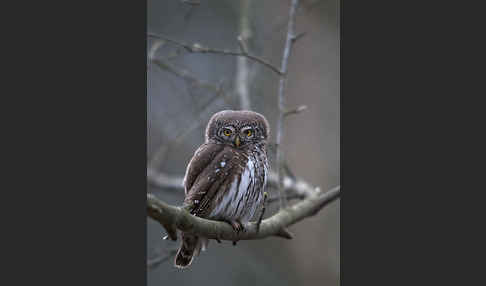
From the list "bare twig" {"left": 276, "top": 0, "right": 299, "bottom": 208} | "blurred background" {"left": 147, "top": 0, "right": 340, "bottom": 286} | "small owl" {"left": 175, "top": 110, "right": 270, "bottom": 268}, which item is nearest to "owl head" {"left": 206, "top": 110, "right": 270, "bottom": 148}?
"small owl" {"left": 175, "top": 110, "right": 270, "bottom": 268}

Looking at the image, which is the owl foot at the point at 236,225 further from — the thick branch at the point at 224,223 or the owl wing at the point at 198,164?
the owl wing at the point at 198,164

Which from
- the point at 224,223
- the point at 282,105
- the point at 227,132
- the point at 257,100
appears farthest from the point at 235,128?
the point at 257,100

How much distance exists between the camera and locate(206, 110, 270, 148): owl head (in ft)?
9.25

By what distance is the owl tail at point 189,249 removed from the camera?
2.69 m

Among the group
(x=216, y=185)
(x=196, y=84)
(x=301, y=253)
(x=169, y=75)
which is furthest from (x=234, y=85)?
(x=216, y=185)

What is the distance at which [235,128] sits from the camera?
285cm

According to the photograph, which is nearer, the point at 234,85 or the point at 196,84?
the point at 196,84

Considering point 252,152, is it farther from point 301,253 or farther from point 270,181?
point 301,253

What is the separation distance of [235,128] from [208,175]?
1.00 feet

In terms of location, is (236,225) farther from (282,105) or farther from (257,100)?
(257,100)

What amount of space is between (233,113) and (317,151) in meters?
1.41

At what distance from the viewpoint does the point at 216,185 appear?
2.79 metres

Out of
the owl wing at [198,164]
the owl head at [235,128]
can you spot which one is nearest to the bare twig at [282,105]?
the owl head at [235,128]

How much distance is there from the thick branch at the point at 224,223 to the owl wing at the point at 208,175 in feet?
0.55
